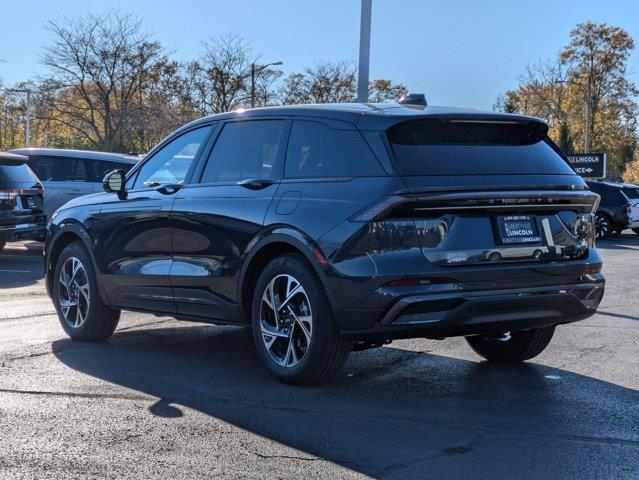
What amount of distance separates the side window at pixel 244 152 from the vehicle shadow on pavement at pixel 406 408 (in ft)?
4.38

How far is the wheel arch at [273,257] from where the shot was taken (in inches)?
203

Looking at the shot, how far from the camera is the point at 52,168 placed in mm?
17328

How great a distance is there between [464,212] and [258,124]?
5.85 ft

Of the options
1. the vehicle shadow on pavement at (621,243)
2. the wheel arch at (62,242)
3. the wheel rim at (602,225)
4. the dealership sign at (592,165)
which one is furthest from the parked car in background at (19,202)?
the dealership sign at (592,165)

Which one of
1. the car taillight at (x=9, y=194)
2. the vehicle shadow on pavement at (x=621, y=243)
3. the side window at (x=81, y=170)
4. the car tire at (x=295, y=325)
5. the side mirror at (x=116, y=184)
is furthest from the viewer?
the vehicle shadow on pavement at (x=621, y=243)

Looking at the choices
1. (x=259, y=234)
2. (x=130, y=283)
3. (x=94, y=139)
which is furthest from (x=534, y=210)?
(x=94, y=139)

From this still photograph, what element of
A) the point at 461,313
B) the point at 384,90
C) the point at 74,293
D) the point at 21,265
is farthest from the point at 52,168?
the point at 384,90

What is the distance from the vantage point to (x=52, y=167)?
17328 millimetres

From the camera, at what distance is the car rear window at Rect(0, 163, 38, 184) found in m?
14.3

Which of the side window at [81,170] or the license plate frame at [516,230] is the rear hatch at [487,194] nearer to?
the license plate frame at [516,230]

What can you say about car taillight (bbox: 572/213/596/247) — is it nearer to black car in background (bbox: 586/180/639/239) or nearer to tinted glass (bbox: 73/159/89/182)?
tinted glass (bbox: 73/159/89/182)

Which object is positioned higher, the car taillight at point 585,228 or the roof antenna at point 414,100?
the roof antenna at point 414,100

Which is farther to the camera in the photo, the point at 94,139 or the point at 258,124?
the point at 94,139

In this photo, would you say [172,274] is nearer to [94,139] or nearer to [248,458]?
[248,458]
